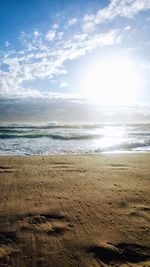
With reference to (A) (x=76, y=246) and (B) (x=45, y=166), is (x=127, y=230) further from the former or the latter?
(B) (x=45, y=166)

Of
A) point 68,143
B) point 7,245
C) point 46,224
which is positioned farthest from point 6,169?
point 68,143

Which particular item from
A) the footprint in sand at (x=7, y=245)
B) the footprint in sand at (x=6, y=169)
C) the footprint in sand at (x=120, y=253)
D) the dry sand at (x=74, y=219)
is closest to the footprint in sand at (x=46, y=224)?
the dry sand at (x=74, y=219)

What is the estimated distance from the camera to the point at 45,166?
10.7 metres

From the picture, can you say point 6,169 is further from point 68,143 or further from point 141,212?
point 68,143

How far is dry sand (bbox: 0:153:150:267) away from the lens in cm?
383

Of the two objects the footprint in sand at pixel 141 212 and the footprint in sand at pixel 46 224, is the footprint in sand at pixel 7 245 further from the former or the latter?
the footprint in sand at pixel 141 212

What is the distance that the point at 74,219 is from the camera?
510cm

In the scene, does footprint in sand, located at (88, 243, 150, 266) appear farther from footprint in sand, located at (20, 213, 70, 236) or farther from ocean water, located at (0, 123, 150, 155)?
ocean water, located at (0, 123, 150, 155)

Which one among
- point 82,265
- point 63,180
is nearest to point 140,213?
point 82,265

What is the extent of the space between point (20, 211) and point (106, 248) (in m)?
2.36

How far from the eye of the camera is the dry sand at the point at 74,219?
3.83 meters

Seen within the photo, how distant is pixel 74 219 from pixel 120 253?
1.43 m

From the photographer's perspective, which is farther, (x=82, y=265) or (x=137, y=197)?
(x=137, y=197)

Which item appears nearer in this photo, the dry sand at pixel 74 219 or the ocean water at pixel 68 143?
the dry sand at pixel 74 219
